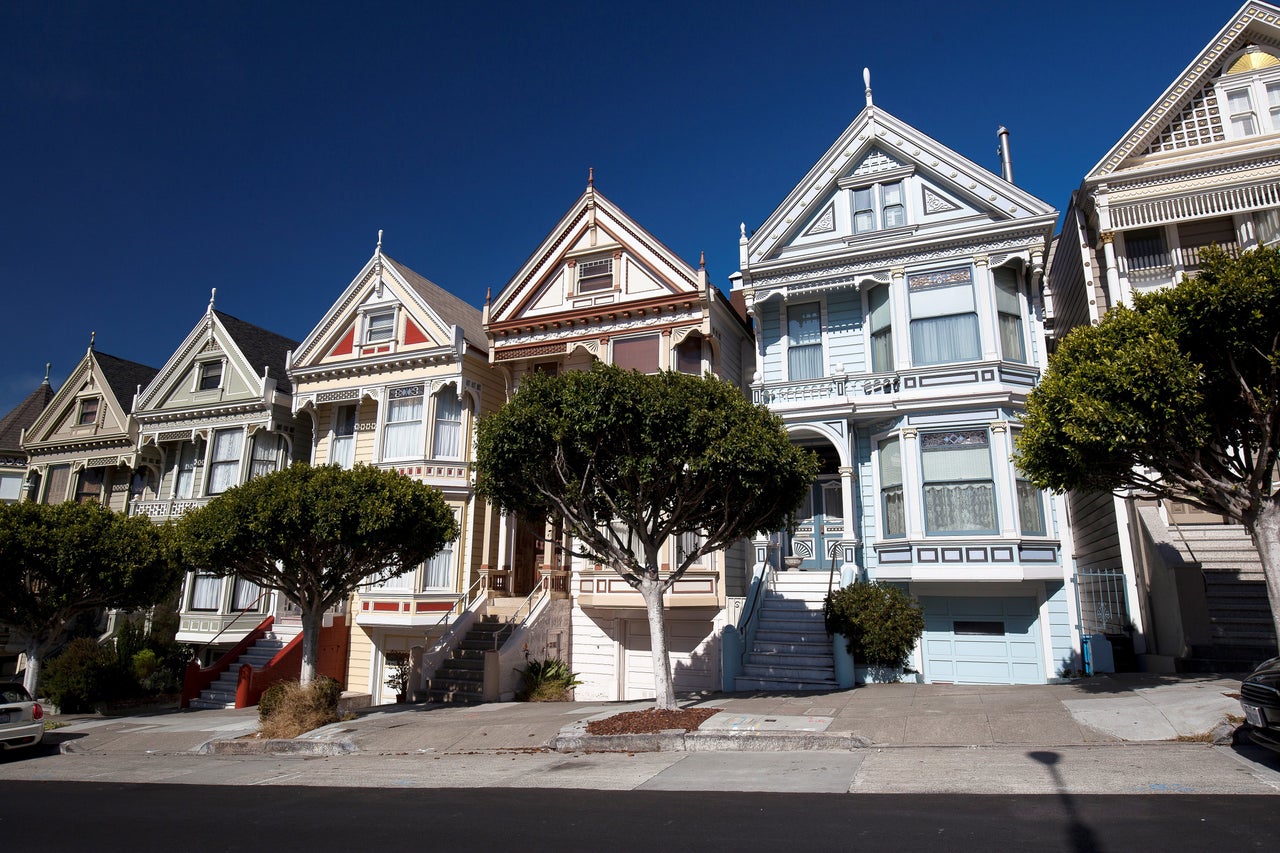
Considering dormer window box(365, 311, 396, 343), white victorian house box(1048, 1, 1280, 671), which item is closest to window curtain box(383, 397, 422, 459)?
dormer window box(365, 311, 396, 343)

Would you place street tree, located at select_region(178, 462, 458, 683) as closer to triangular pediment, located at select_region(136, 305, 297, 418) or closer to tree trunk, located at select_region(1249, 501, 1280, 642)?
triangular pediment, located at select_region(136, 305, 297, 418)

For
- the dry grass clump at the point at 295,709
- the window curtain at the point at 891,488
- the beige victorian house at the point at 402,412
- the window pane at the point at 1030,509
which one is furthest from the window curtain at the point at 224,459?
the window pane at the point at 1030,509

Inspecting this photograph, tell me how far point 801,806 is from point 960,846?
1.86m

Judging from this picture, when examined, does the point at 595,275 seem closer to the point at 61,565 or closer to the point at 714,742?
the point at 714,742

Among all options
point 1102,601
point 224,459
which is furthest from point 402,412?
point 1102,601

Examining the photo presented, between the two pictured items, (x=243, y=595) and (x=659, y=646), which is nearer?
(x=659, y=646)

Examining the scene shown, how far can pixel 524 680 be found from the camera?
1889 cm

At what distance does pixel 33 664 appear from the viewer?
62.7 ft

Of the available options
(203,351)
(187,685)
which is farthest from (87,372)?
(187,685)

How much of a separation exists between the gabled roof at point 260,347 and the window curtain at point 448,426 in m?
6.37

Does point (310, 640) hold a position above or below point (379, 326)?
below

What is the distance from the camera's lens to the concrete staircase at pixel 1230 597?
14266 mm

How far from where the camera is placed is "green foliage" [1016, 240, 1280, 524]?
10562 mm

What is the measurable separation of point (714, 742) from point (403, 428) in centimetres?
1512
